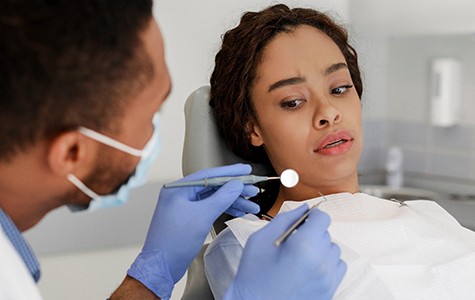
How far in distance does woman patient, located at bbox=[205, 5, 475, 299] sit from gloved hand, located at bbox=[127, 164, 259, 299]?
9 centimetres

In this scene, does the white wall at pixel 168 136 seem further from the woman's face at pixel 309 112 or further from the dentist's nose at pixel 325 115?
the dentist's nose at pixel 325 115

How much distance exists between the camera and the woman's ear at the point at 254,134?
1.80 m

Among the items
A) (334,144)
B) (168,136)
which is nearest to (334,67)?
(334,144)

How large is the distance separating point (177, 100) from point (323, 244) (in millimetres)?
1476

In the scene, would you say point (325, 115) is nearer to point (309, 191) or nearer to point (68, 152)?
point (309, 191)

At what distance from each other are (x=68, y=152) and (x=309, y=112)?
0.79 metres

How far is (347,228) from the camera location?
1482 millimetres

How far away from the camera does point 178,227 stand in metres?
1.50

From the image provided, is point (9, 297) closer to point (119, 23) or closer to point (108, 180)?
point (108, 180)

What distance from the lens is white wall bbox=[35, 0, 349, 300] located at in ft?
8.04

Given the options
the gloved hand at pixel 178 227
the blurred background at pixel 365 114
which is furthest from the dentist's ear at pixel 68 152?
the blurred background at pixel 365 114

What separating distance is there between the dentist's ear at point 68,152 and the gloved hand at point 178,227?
0.47 meters

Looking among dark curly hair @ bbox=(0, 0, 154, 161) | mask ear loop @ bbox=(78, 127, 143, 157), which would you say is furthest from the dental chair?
dark curly hair @ bbox=(0, 0, 154, 161)

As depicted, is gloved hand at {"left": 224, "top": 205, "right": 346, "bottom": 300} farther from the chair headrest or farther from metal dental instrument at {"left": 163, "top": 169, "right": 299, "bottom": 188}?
the chair headrest
